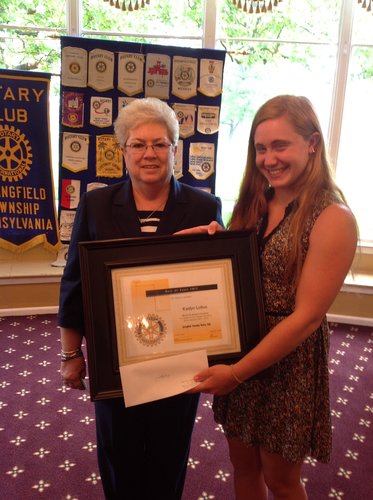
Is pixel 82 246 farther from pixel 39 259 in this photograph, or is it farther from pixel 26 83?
pixel 39 259

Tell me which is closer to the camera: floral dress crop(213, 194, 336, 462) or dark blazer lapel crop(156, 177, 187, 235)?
floral dress crop(213, 194, 336, 462)

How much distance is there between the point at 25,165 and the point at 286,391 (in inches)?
122

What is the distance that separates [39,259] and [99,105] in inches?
61.8

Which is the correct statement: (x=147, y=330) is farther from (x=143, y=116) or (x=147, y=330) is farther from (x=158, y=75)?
(x=158, y=75)

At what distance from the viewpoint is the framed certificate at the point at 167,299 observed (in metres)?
1.15

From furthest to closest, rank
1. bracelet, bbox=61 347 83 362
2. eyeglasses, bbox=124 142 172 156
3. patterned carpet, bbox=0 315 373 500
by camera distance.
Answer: patterned carpet, bbox=0 315 373 500 → bracelet, bbox=61 347 83 362 → eyeglasses, bbox=124 142 172 156

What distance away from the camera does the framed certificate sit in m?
1.15

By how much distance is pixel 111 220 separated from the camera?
4.38 feet

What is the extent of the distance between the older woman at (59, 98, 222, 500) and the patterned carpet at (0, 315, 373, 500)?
561mm

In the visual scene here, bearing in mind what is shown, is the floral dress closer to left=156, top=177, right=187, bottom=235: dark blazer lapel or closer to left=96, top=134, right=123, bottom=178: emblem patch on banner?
left=156, top=177, right=187, bottom=235: dark blazer lapel

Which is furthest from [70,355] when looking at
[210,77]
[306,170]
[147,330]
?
[210,77]

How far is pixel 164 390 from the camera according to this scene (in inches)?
45.7

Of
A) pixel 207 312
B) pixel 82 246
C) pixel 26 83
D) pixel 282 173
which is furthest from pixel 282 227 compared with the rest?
pixel 26 83

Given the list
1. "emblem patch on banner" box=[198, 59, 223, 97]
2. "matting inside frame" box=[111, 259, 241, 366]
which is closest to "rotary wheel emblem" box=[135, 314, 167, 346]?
"matting inside frame" box=[111, 259, 241, 366]
